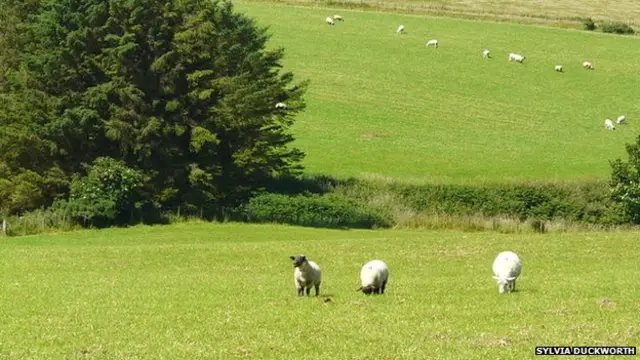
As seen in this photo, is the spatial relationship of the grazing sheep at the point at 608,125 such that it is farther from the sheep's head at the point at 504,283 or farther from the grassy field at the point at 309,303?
the sheep's head at the point at 504,283

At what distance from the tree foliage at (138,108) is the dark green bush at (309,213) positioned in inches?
99.3

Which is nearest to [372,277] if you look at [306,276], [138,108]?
[306,276]

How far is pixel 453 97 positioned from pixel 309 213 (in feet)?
145

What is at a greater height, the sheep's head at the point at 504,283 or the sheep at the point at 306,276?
the sheep's head at the point at 504,283

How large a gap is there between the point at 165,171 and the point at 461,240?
2705cm

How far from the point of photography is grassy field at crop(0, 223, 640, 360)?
2064 centimetres

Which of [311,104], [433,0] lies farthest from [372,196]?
[433,0]

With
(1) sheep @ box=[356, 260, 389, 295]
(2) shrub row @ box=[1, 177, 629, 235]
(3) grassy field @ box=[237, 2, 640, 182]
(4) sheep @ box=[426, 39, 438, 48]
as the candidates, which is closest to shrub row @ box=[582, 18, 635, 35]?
(3) grassy field @ box=[237, 2, 640, 182]

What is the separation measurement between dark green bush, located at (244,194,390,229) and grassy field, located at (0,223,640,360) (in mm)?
19038

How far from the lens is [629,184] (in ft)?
239

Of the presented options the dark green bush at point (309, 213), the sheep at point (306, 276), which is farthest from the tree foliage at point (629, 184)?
the sheep at point (306, 276)

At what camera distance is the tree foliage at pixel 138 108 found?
6875 centimetres

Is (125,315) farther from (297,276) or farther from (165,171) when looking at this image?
(165,171)

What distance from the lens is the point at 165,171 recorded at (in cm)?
7069
